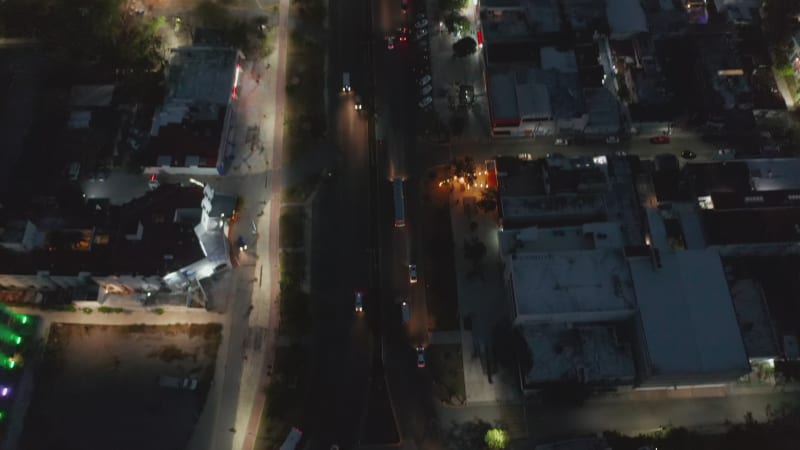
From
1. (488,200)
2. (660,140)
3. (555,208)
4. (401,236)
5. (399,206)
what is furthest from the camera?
(660,140)

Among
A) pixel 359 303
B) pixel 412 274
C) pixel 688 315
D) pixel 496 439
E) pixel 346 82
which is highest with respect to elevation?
pixel 346 82

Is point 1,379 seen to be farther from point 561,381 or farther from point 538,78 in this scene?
point 538,78

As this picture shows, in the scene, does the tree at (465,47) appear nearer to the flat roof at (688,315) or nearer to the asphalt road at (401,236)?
the asphalt road at (401,236)

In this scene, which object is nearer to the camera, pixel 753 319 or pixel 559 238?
pixel 753 319

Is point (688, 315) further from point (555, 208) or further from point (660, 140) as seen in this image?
point (660, 140)

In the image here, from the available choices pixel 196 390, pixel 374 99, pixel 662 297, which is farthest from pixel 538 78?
pixel 196 390

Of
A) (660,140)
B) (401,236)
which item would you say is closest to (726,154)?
(660,140)
